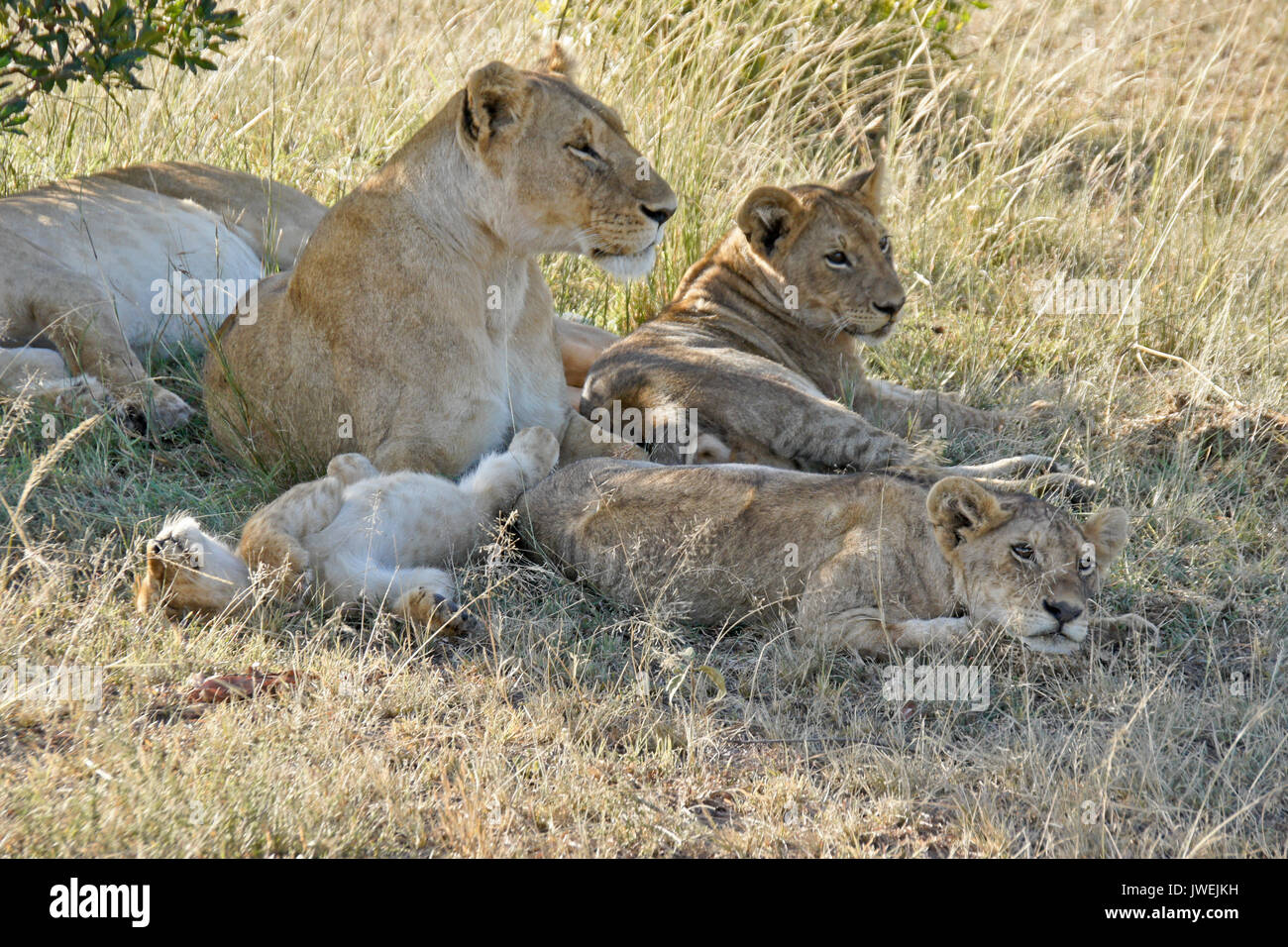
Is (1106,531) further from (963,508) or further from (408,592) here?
(408,592)

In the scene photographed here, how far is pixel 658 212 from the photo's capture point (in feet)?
14.2

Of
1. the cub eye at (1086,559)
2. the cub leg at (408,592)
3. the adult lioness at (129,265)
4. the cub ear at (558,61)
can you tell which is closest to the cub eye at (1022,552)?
the cub eye at (1086,559)

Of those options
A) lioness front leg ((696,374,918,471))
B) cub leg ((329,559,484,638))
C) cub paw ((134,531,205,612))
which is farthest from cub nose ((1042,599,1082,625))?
cub paw ((134,531,205,612))

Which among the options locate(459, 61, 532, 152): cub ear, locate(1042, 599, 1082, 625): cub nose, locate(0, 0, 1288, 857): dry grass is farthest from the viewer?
locate(459, 61, 532, 152): cub ear

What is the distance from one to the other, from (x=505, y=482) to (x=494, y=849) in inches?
68.3

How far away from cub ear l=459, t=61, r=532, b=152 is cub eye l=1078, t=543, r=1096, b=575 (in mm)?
2092

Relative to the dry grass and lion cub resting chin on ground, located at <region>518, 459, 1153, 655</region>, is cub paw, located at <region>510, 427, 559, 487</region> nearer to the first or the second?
lion cub resting chin on ground, located at <region>518, 459, 1153, 655</region>

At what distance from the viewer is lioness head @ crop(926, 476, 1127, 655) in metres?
3.43

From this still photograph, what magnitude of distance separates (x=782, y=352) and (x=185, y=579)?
104 inches

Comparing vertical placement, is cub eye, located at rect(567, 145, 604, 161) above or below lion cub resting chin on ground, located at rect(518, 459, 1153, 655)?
above

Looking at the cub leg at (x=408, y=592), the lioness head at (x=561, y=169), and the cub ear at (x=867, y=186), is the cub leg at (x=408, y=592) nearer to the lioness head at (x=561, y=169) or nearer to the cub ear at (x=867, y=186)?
the lioness head at (x=561, y=169)

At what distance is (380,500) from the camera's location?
4.01 metres

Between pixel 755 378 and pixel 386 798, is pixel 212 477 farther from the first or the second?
pixel 386 798

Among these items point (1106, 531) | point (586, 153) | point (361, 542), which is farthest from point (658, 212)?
point (1106, 531)
